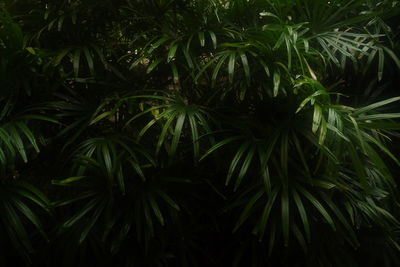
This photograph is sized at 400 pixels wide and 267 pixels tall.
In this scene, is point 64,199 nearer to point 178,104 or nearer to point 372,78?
point 178,104

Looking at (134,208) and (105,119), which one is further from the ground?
(105,119)

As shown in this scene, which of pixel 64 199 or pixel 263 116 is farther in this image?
pixel 263 116

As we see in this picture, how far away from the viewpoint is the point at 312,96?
118 cm

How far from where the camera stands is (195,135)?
4.18 ft

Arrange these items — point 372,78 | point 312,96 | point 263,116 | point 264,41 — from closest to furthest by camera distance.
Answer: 1. point 312,96
2. point 264,41
3. point 263,116
4. point 372,78

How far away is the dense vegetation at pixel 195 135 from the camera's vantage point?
4.16 feet

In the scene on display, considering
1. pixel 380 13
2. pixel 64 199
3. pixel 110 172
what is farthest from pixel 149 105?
pixel 380 13

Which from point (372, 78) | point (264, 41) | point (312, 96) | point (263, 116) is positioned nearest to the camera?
point (312, 96)

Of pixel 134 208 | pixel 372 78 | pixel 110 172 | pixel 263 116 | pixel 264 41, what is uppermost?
pixel 264 41

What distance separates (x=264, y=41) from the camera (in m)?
1.32

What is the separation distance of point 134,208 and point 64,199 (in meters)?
0.24

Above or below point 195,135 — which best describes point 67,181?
below

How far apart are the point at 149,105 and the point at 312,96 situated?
24.1 inches

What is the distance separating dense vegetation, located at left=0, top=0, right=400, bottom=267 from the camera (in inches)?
49.9
